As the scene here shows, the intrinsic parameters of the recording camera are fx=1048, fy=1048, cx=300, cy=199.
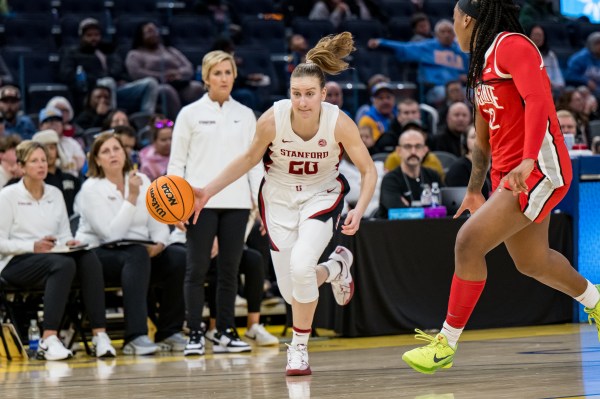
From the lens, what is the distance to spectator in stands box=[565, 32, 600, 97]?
1382cm

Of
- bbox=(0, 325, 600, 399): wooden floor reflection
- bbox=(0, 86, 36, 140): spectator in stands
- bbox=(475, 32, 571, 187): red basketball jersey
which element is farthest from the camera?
bbox=(0, 86, 36, 140): spectator in stands

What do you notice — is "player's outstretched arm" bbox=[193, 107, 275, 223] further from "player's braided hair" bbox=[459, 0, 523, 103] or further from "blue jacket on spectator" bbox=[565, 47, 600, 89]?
"blue jacket on spectator" bbox=[565, 47, 600, 89]

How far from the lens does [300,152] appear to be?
5.46 metres

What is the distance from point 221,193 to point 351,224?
184 cm

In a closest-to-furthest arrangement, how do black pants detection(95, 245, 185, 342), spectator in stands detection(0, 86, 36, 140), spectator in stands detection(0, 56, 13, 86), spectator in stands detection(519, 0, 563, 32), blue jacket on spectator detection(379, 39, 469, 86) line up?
black pants detection(95, 245, 185, 342) → spectator in stands detection(0, 86, 36, 140) → spectator in stands detection(0, 56, 13, 86) → blue jacket on spectator detection(379, 39, 469, 86) → spectator in stands detection(519, 0, 563, 32)

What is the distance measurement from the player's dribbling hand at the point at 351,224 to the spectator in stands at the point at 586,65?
9392 millimetres

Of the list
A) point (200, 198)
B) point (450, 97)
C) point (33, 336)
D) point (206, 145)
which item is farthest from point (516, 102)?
point (450, 97)

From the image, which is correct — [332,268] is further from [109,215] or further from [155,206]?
[109,215]

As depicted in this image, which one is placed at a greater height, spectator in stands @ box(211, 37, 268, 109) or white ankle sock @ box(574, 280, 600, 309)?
spectator in stands @ box(211, 37, 268, 109)

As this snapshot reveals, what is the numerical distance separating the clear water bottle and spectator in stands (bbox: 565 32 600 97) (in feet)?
20.6

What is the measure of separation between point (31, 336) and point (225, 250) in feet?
5.37

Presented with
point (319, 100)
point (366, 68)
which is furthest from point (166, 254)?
point (366, 68)

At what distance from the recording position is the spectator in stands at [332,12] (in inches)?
557

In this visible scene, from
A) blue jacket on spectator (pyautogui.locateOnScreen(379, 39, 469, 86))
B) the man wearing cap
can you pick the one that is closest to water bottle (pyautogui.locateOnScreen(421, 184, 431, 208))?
the man wearing cap
